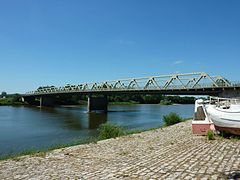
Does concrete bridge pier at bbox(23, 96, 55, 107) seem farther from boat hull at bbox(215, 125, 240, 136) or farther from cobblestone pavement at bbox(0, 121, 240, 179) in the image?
cobblestone pavement at bbox(0, 121, 240, 179)

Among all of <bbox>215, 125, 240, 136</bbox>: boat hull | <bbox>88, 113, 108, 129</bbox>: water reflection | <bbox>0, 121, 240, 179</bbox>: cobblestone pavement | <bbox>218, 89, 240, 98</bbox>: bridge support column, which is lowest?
<bbox>88, 113, 108, 129</bbox>: water reflection

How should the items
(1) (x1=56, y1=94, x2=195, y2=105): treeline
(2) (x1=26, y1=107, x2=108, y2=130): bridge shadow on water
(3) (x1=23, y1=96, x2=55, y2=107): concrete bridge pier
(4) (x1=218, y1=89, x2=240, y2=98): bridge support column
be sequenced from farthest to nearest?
(1) (x1=56, y1=94, x2=195, y2=105): treeline
(3) (x1=23, y1=96, x2=55, y2=107): concrete bridge pier
(4) (x1=218, y1=89, x2=240, y2=98): bridge support column
(2) (x1=26, y1=107, x2=108, y2=130): bridge shadow on water

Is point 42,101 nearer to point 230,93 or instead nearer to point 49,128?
point 49,128

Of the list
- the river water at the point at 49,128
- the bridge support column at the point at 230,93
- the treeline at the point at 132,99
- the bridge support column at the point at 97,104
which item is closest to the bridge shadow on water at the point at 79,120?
the river water at the point at 49,128

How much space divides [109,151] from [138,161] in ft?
8.64

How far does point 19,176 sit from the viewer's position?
7824 millimetres

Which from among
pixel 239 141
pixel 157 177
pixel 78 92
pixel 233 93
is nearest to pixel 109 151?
pixel 157 177

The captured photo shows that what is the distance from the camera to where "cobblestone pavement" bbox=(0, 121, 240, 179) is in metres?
7.56

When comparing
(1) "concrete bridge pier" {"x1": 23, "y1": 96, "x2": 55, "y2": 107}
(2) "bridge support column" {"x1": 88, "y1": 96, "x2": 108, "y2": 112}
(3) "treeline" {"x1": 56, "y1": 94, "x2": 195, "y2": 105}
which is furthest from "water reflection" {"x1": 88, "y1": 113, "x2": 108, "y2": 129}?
(3) "treeline" {"x1": 56, "y1": 94, "x2": 195, "y2": 105}

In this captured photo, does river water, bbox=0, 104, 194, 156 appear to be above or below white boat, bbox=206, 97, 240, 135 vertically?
below

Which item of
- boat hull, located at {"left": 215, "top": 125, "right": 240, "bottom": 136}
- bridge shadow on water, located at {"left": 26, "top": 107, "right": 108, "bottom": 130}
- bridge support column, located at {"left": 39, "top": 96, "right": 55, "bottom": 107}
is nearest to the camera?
boat hull, located at {"left": 215, "top": 125, "right": 240, "bottom": 136}

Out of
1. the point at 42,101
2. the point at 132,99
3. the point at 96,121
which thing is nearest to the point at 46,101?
the point at 42,101

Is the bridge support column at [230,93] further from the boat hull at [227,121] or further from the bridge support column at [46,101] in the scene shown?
the bridge support column at [46,101]

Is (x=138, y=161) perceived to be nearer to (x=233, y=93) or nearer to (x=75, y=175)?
(x=75, y=175)
